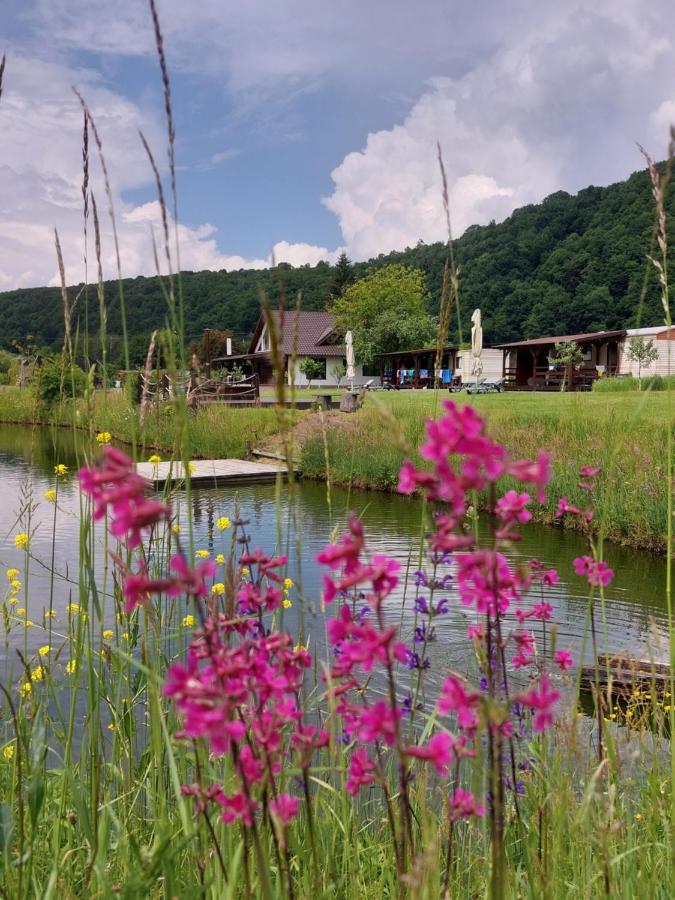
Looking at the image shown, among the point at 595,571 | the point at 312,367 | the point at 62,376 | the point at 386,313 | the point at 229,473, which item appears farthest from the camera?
the point at 386,313

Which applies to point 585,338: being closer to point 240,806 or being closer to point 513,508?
point 513,508

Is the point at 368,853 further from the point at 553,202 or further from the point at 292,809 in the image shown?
the point at 553,202

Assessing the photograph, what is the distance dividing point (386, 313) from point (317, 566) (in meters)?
38.2

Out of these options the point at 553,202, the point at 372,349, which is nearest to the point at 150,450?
the point at 372,349

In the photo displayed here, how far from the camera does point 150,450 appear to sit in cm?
1838

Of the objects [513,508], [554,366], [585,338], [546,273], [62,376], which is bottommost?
[513,508]

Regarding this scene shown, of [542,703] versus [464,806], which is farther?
[464,806]

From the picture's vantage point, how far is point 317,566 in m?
6.57

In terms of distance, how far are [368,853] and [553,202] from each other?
174 ft

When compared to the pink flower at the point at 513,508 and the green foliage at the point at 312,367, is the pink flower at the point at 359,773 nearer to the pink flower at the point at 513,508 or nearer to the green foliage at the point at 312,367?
the pink flower at the point at 513,508

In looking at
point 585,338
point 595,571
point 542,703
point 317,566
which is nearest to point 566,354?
point 585,338

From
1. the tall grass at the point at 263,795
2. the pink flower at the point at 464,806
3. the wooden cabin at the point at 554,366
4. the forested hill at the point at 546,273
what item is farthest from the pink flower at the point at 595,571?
the forested hill at the point at 546,273

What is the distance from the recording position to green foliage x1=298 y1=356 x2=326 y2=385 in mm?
42656

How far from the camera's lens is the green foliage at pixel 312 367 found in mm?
42656
